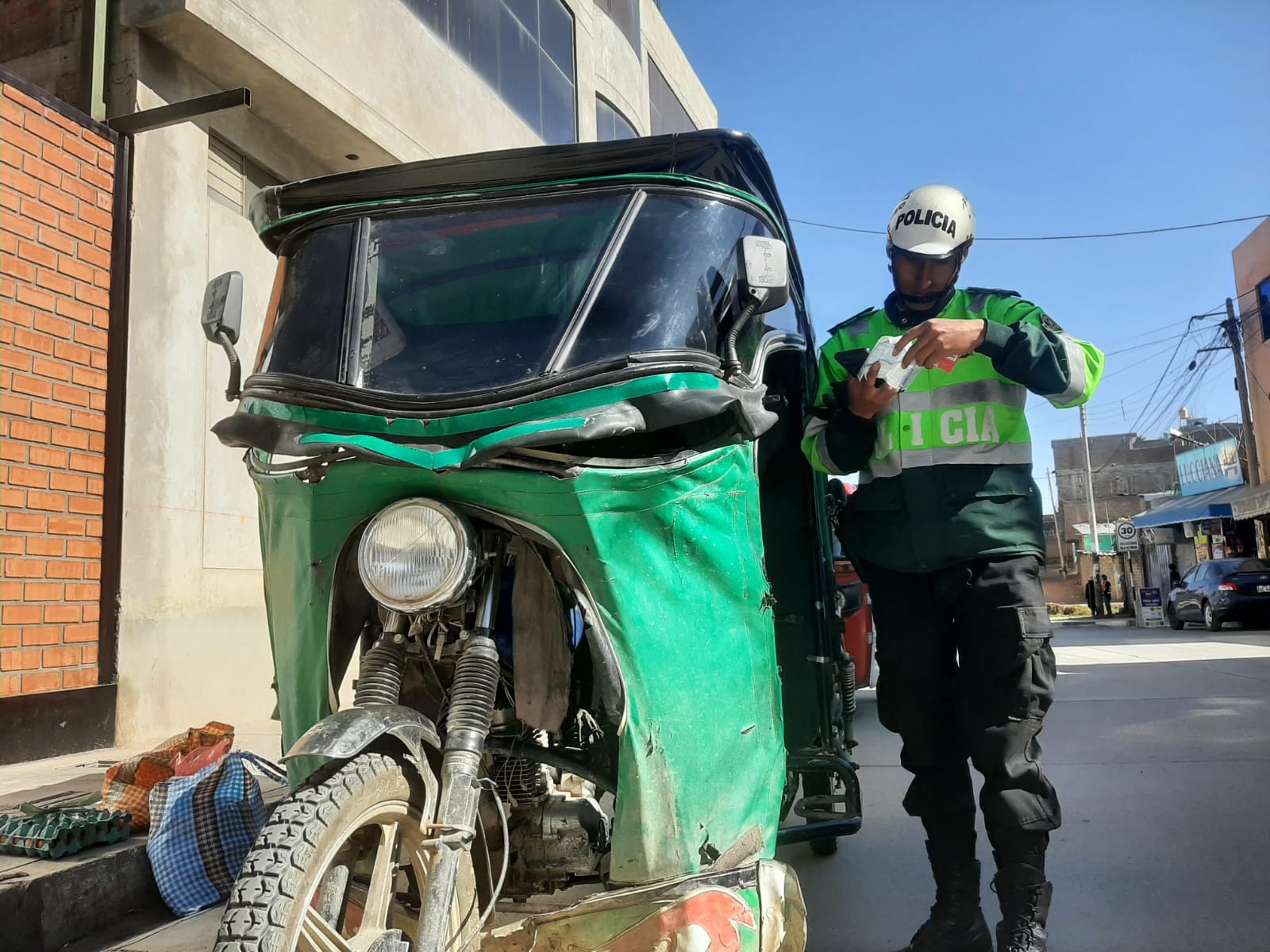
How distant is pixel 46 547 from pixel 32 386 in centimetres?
90

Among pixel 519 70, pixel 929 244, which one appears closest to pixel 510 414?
pixel 929 244

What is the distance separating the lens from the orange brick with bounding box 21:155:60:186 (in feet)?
17.9

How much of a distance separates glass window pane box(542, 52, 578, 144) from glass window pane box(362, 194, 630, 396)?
10285 mm

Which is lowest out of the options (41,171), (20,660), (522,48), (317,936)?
(317,936)

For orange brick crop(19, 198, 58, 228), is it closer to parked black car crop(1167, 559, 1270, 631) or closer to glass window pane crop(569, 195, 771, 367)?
glass window pane crop(569, 195, 771, 367)

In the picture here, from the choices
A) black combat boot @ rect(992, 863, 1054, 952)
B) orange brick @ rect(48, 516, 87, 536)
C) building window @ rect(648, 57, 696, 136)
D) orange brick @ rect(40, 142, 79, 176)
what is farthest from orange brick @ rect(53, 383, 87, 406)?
building window @ rect(648, 57, 696, 136)

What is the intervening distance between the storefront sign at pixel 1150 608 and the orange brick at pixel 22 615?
82.6ft

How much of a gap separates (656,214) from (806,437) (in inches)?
40.9

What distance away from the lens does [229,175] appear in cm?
710

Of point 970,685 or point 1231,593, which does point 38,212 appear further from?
point 1231,593

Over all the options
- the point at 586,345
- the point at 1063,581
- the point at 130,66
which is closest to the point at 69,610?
the point at 130,66

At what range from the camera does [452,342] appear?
224 cm

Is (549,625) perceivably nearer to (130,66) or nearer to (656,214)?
(656,214)

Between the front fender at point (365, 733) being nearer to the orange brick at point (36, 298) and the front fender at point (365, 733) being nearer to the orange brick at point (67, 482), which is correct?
the orange brick at point (67, 482)
